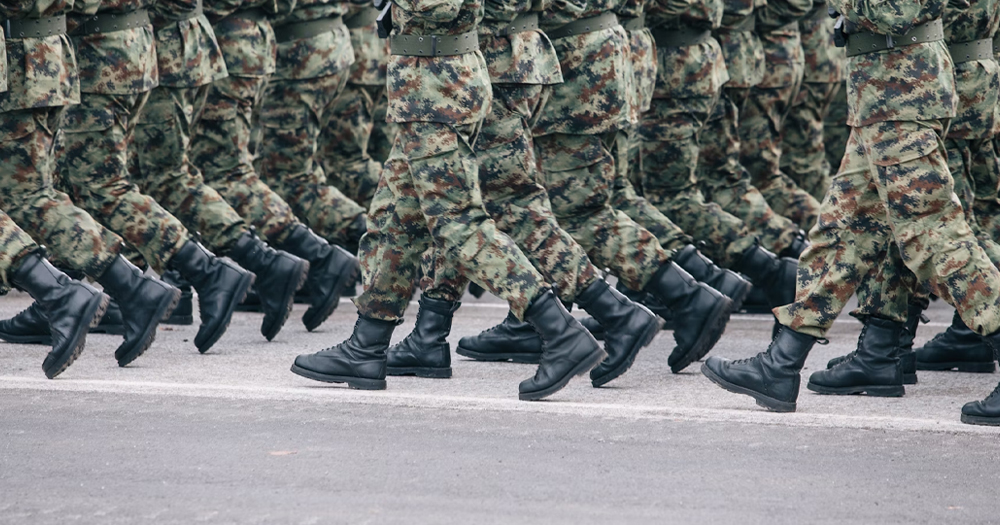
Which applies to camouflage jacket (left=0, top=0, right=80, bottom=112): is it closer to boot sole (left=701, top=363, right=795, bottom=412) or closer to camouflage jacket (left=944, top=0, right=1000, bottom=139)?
boot sole (left=701, top=363, right=795, bottom=412)

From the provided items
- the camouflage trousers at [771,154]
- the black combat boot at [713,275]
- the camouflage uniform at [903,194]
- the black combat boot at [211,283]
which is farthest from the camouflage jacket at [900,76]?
the camouflage trousers at [771,154]

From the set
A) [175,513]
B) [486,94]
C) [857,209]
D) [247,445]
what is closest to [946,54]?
[857,209]

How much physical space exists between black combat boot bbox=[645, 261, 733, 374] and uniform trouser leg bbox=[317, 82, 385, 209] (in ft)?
9.34

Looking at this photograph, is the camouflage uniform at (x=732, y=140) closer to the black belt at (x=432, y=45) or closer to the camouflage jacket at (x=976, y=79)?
the camouflage jacket at (x=976, y=79)

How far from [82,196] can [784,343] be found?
288cm

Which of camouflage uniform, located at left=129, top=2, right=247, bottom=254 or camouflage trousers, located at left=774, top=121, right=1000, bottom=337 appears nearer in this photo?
camouflage trousers, located at left=774, top=121, right=1000, bottom=337

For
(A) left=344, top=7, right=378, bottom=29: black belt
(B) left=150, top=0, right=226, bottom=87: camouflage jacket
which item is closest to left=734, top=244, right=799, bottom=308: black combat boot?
(A) left=344, top=7, right=378, bottom=29: black belt

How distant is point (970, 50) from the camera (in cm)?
580

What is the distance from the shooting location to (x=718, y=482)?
438cm

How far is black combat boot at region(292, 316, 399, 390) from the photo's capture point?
18.5 ft

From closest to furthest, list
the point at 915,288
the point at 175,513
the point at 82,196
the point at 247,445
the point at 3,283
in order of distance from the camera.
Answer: the point at 175,513 < the point at 247,445 < the point at 3,283 < the point at 915,288 < the point at 82,196

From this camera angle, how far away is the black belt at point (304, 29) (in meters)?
7.79

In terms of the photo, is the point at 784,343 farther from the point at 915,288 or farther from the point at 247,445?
the point at 247,445

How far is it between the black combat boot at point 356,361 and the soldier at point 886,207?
45.9 inches
